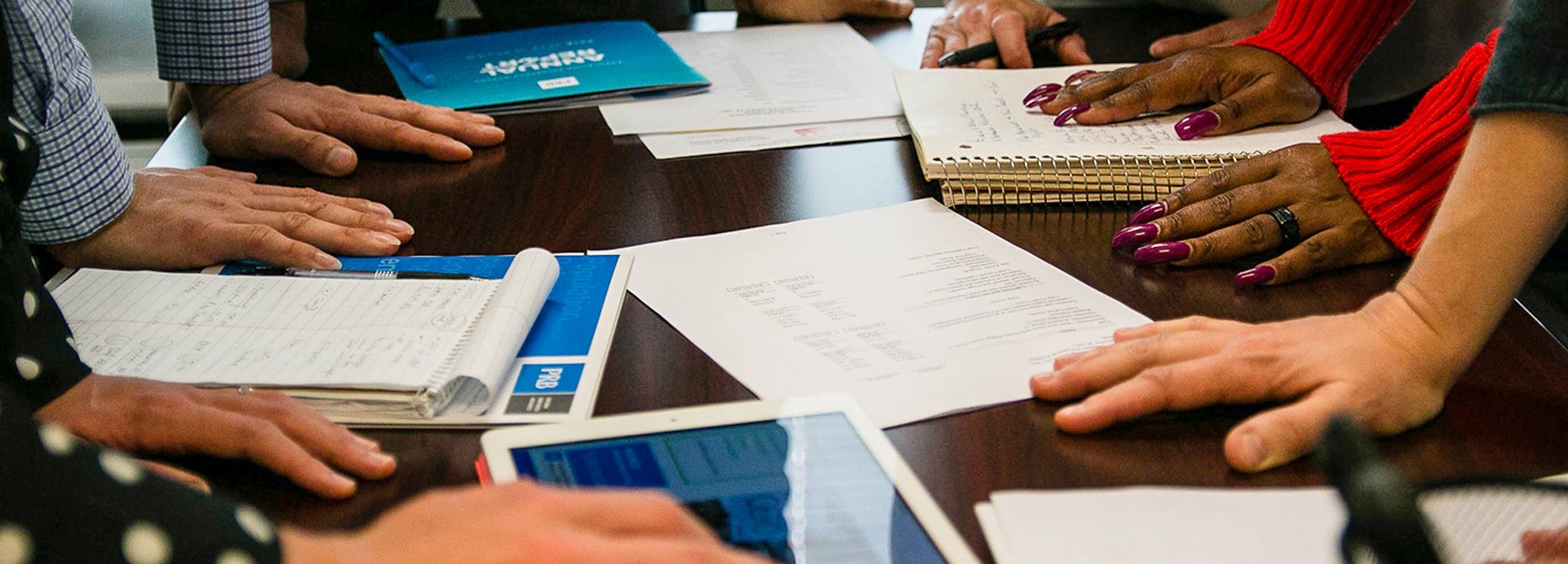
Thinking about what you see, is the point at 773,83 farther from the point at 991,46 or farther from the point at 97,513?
the point at 97,513

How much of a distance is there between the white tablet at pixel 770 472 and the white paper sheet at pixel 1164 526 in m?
0.04

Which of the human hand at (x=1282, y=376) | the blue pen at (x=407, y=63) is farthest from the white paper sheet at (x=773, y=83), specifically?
the human hand at (x=1282, y=376)

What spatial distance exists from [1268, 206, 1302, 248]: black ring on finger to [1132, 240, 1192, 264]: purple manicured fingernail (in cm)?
8

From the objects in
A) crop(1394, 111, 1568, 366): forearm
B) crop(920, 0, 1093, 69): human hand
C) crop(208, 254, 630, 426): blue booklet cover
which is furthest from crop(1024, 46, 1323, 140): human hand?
crop(208, 254, 630, 426): blue booklet cover

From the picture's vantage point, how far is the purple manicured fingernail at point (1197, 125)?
1114 millimetres

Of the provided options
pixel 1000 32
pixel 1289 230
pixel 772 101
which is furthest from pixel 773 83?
pixel 1289 230

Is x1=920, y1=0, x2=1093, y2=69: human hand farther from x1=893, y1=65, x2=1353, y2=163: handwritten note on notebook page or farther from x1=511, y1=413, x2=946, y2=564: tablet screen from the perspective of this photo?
x1=511, y1=413, x2=946, y2=564: tablet screen

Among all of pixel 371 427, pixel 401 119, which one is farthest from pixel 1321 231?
pixel 401 119

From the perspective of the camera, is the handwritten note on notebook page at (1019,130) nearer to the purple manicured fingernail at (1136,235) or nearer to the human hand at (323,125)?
the purple manicured fingernail at (1136,235)

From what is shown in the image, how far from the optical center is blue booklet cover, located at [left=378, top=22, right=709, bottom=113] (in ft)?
4.34

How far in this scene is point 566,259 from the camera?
0.93 m

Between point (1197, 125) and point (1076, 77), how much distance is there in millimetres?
175

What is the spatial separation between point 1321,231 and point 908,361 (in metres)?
0.38

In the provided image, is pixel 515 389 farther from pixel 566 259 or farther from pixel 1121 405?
pixel 1121 405
